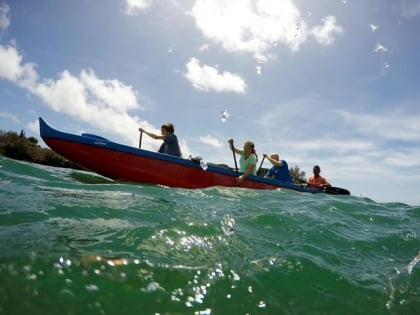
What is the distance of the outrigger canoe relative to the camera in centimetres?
790

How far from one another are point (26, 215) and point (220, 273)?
6.49 ft

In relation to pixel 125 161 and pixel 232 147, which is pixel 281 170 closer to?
pixel 232 147

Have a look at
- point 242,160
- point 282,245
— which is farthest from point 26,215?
point 242,160

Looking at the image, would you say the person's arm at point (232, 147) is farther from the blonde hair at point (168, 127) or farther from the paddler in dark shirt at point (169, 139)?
the blonde hair at point (168, 127)

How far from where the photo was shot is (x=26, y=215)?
307cm

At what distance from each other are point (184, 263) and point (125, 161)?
19.7 ft

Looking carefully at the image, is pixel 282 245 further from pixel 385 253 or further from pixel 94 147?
pixel 94 147

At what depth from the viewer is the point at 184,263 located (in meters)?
2.35

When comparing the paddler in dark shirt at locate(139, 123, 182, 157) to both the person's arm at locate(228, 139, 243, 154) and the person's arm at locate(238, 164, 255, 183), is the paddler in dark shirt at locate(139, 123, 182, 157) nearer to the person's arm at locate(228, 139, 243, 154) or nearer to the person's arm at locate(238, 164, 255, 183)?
the person's arm at locate(228, 139, 243, 154)

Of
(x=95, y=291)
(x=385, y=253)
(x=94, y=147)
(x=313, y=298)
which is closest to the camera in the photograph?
(x=95, y=291)

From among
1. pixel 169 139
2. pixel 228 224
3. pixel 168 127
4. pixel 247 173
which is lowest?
pixel 228 224

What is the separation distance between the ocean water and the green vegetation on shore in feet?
58.4

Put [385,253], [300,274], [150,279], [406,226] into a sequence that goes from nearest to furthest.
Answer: [150,279] → [300,274] → [385,253] → [406,226]

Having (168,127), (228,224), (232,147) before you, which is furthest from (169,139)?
(228,224)
